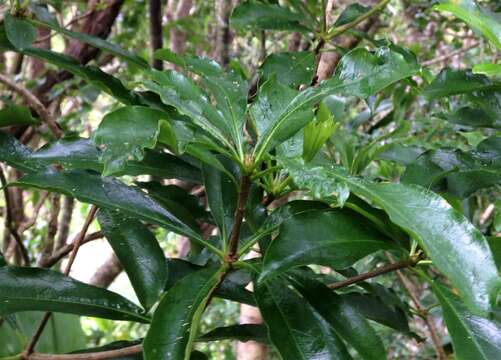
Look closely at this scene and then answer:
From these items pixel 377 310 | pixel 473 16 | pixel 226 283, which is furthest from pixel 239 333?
pixel 473 16

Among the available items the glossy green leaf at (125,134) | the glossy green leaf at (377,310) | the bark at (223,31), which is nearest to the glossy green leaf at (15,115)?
the glossy green leaf at (125,134)

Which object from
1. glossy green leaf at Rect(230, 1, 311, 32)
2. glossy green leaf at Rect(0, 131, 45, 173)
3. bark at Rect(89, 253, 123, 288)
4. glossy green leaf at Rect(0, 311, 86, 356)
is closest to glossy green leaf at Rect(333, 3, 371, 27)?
glossy green leaf at Rect(230, 1, 311, 32)

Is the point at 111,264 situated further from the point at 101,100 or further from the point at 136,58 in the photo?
the point at 101,100

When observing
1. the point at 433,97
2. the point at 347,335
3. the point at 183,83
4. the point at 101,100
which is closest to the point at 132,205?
the point at 183,83

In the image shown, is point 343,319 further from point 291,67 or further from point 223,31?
point 223,31

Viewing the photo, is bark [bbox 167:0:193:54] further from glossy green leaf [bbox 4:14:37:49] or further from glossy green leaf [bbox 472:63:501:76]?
glossy green leaf [bbox 472:63:501:76]

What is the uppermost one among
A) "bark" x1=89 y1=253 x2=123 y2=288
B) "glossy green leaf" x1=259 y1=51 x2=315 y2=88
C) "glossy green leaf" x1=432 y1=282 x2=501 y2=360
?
"glossy green leaf" x1=259 y1=51 x2=315 y2=88
